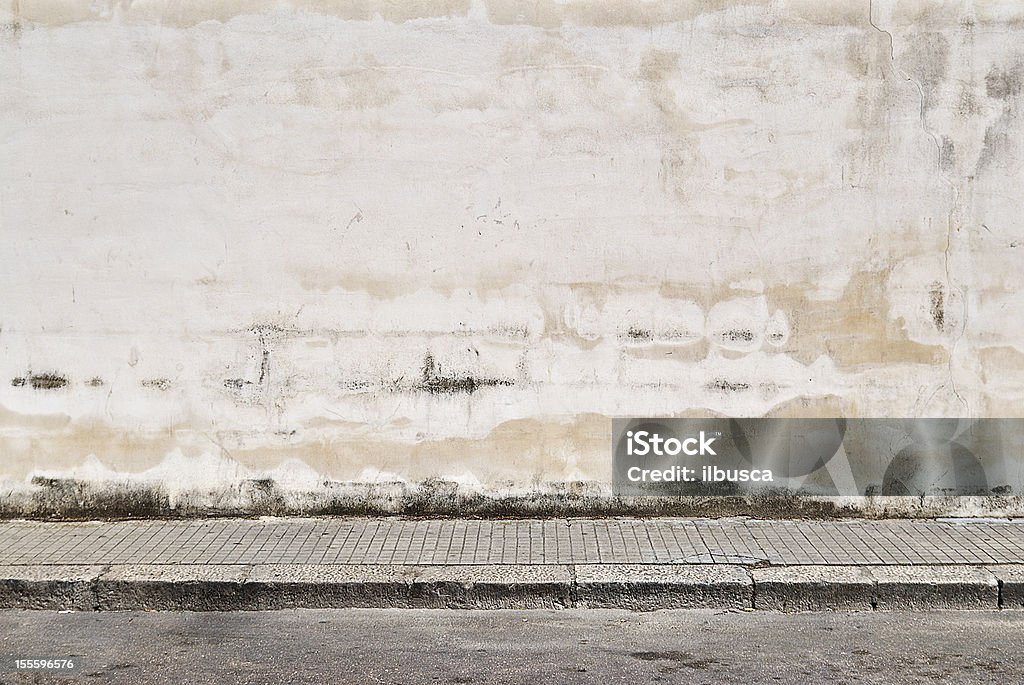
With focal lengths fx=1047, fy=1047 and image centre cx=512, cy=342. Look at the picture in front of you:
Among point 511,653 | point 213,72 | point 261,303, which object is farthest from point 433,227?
point 511,653

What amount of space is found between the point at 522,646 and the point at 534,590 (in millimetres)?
546

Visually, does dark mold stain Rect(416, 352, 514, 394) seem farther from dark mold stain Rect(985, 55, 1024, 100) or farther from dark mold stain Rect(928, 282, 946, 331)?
dark mold stain Rect(985, 55, 1024, 100)

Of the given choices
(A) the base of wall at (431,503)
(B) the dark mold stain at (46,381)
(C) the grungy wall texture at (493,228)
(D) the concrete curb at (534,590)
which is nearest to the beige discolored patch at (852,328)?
(C) the grungy wall texture at (493,228)

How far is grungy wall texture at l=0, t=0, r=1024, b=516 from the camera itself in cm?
666

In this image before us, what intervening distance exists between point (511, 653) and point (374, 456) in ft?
7.48

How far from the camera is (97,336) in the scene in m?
6.80

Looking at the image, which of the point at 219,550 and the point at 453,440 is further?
the point at 453,440

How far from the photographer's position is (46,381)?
269 inches

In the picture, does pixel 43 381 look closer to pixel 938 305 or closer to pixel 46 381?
pixel 46 381

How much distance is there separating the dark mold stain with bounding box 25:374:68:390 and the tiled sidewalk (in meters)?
0.89

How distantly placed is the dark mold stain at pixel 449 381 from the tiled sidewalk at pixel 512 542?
2.81 feet

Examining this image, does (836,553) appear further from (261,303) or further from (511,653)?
(261,303)
